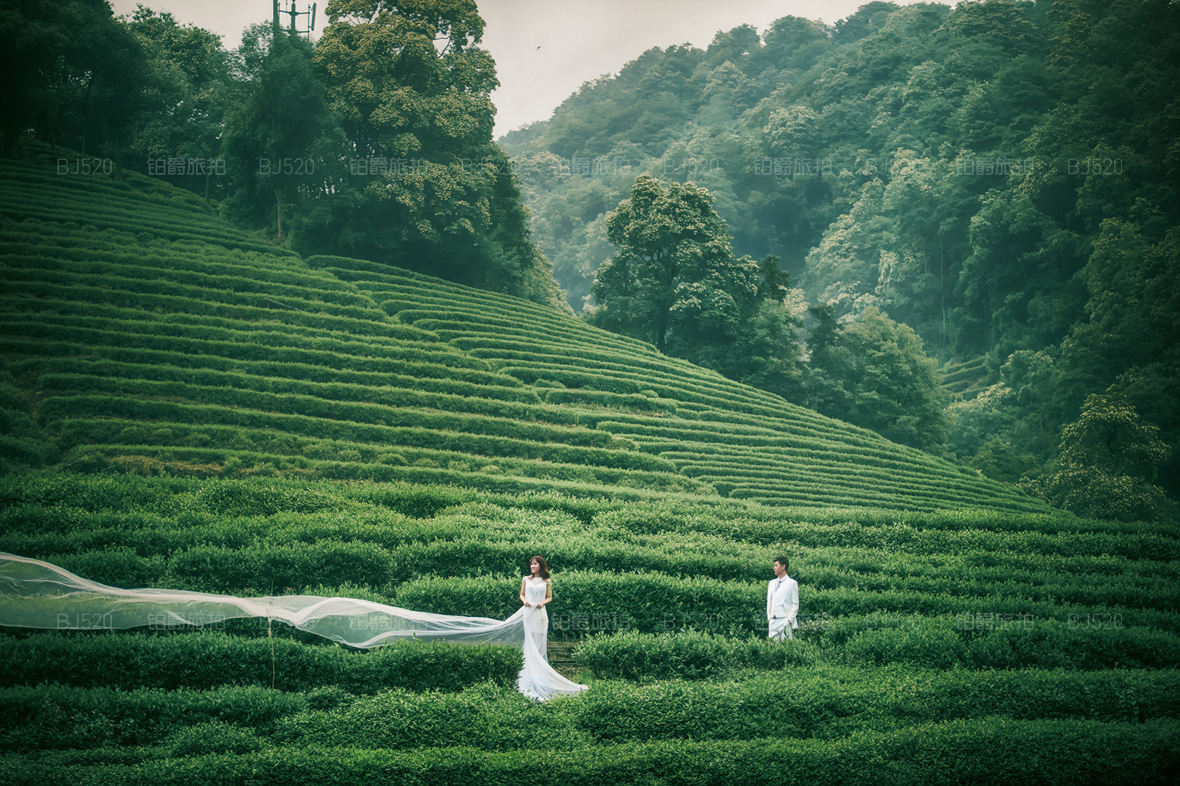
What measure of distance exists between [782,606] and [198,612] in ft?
21.2

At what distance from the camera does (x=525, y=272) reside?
3428 centimetres

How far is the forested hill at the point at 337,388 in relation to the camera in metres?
18.5

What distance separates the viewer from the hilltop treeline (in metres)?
28.1

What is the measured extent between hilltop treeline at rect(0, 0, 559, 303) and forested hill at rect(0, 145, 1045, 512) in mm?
1710

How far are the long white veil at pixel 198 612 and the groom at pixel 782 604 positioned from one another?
2736 millimetres

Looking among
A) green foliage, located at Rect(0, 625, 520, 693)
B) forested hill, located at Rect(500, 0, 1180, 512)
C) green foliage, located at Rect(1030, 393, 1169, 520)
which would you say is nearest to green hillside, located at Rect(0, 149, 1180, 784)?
green foliage, located at Rect(0, 625, 520, 693)

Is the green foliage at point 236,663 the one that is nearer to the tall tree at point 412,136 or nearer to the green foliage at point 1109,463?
the green foliage at point 1109,463

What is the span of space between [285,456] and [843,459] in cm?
1437

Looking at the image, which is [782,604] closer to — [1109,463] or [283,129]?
[1109,463]

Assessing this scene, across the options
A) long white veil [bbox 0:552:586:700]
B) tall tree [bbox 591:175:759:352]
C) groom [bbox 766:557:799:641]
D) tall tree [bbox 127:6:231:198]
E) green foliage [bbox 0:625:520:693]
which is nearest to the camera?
green foliage [bbox 0:625:520:693]

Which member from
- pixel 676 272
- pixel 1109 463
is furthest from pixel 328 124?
pixel 1109 463

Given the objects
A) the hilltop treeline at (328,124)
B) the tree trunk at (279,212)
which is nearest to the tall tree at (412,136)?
the hilltop treeline at (328,124)

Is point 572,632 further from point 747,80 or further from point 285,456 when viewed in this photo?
point 747,80

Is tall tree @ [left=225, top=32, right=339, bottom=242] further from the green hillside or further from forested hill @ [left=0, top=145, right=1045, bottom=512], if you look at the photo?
the green hillside
